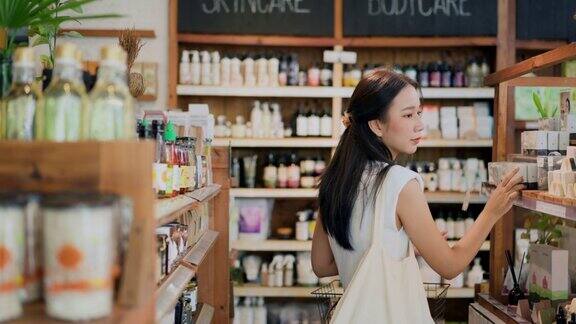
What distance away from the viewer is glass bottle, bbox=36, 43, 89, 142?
1408mm

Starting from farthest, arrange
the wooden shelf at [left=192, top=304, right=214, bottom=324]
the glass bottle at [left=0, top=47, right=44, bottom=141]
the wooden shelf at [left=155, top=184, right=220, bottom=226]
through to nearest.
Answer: the wooden shelf at [left=192, top=304, right=214, bottom=324]
the wooden shelf at [left=155, top=184, right=220, bottom=226]
the glass bottle at [left=0, top=47, right=44, bottom=141]

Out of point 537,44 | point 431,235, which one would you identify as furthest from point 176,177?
point 537,44

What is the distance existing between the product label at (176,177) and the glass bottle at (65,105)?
101cm

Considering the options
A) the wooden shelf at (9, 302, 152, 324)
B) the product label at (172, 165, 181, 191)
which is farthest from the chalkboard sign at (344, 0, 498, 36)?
the wooden shelf at (9, 302, 152, 324)

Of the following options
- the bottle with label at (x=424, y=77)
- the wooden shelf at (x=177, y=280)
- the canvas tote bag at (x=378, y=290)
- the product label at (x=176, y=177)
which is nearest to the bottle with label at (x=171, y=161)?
the product label at (x=176, y=177)

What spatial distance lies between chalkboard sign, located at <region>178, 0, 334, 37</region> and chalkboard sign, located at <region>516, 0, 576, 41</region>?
1396 mm

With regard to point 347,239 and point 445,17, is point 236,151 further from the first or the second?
point 347,239

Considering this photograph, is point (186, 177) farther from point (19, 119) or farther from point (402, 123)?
point (19, 119)

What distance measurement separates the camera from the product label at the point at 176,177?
96.0 inches

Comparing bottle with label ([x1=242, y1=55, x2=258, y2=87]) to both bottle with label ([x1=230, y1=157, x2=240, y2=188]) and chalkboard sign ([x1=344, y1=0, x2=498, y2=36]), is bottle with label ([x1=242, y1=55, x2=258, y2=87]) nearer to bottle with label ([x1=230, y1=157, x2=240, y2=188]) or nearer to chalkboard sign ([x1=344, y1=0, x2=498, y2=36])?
bottle with label ([x1=230, y1=157, x2=240, y2=188])

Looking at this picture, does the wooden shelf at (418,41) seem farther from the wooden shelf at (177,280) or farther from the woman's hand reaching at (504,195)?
the woman's hand reaching at (504,195)

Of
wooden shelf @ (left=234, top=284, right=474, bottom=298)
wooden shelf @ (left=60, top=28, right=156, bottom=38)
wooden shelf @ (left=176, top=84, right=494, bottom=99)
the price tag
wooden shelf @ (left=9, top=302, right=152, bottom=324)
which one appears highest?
wooden shelf @ (left=60, top=28, right=156, bottom=38)

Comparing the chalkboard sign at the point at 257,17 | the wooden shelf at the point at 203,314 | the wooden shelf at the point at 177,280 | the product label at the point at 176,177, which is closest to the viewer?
the wooden shelf at the point at 177,280

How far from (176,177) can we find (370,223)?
677 millimetres
